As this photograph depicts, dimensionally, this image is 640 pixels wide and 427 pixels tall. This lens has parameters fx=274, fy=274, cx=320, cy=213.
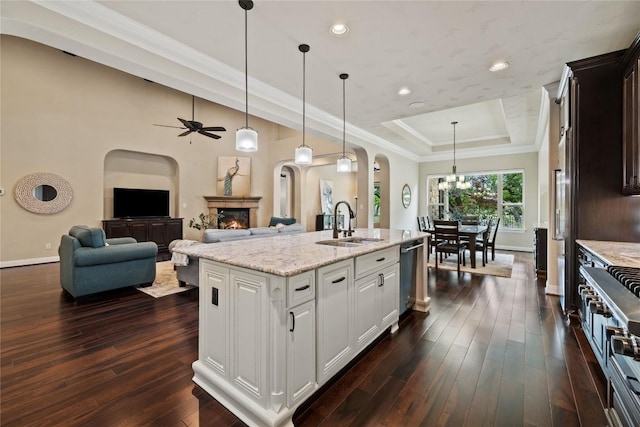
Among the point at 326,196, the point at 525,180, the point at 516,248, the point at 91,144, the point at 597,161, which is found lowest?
the point at 516,248

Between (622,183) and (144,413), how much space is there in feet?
13.6

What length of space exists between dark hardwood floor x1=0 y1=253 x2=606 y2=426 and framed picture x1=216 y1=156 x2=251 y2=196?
538 centimetres

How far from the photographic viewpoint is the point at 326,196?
1079 centimetres

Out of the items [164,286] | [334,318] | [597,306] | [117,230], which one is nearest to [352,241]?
[334,318]

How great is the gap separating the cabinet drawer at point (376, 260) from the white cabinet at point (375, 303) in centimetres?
4

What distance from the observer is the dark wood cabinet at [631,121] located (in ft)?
7.17

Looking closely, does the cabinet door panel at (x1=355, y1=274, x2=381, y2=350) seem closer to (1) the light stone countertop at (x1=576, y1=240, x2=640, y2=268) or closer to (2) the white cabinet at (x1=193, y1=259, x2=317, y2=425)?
(2) the white cabinet at (x1=193, y1=259, x2=317, y2=425)

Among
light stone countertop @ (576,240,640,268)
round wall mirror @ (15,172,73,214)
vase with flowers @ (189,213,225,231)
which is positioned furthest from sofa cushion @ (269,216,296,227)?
light stone countertop @ (576,240,640,268)

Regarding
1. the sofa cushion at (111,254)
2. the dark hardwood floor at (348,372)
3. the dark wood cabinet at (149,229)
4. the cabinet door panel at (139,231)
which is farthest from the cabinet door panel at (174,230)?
the dark hardwood floor at (348,372)

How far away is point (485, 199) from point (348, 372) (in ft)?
25.5

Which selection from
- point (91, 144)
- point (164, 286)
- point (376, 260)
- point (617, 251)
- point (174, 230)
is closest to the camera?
point (617, 251)

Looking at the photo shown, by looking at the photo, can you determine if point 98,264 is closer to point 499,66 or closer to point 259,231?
point 259,231

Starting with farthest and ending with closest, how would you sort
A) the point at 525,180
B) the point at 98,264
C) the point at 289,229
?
the point at 525,180 → the point at 289,229 → the point at 98,264

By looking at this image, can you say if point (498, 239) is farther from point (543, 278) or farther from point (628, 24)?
point (628, 24)
